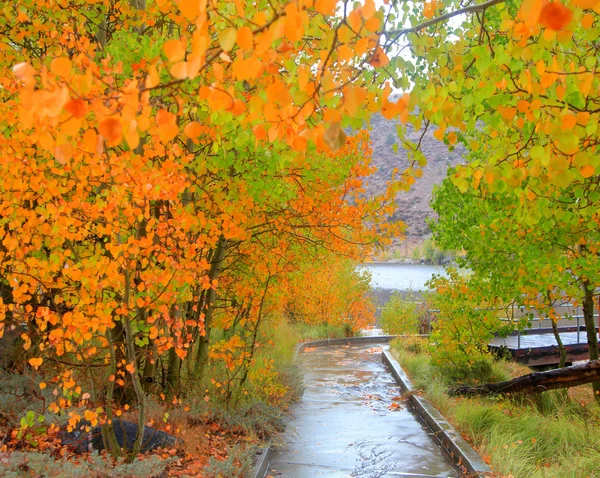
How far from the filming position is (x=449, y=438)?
26.3ft

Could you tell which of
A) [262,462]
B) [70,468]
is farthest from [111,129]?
[262,462]

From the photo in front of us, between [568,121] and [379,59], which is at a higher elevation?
[379,59]

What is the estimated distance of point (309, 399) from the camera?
36.9 feet

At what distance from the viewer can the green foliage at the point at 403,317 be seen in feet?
67.7

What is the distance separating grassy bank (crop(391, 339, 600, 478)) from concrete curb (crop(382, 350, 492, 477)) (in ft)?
0.44

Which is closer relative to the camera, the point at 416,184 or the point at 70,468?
the point at 70,468

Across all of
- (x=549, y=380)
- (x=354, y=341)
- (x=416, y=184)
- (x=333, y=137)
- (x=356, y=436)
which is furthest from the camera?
(x=416, y=184)

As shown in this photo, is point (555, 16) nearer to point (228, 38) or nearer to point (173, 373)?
point (228, 38)

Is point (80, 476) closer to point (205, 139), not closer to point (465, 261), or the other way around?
point (205, 139)

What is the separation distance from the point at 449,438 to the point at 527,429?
1.17 meters

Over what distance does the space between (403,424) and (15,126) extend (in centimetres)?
699

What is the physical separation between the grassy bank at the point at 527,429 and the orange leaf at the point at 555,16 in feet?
18.2

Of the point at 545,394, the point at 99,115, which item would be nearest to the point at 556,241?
the point at 545,394

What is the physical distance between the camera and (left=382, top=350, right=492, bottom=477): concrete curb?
6858 millimetres
